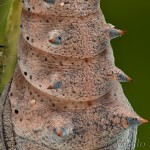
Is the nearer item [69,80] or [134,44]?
[69,80]

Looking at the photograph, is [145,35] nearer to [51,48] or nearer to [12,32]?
[12,32]

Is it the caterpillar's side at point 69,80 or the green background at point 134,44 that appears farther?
the green background at point 134,44

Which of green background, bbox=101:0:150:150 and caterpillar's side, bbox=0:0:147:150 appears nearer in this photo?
caterpillar's side, bbox=0:0:147:150

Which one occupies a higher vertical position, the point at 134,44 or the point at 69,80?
the point at 69,80

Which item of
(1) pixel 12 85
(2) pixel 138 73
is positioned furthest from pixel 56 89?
(2) pixel 138 73
